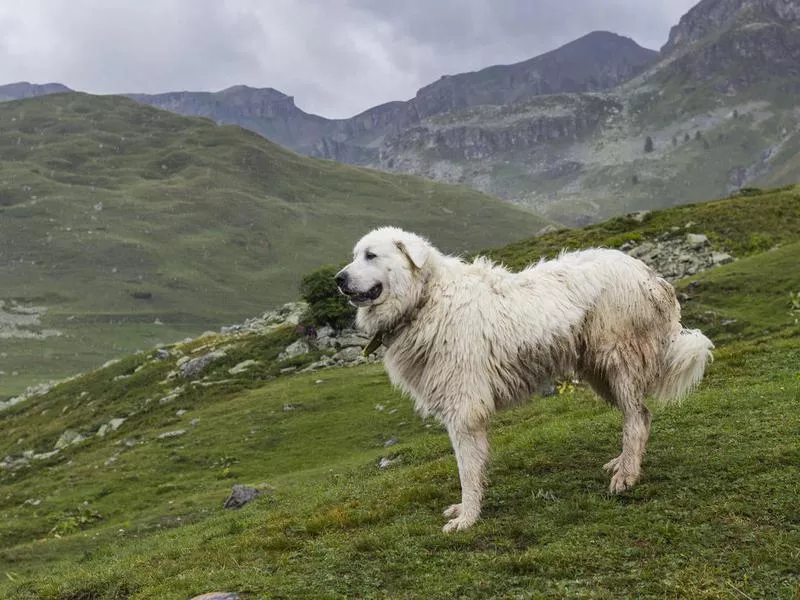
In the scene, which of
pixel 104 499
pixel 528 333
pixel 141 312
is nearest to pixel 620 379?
pixel 528 333

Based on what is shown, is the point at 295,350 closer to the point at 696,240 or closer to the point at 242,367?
the point at 242,367

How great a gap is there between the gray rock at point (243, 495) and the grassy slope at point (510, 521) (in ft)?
3.39

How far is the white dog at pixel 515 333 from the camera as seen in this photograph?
10430 mm

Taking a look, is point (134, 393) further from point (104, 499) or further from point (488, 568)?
point (488, 568)

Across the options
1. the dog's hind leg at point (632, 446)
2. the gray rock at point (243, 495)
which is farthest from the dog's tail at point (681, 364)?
the gray rock at point (243, 495)

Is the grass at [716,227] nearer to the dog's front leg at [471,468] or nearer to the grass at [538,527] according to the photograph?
the grass at [538,527]

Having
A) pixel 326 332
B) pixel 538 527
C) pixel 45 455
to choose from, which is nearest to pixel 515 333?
pixel 538 527

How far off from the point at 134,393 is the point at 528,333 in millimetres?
44842

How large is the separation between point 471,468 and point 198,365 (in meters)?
43.1

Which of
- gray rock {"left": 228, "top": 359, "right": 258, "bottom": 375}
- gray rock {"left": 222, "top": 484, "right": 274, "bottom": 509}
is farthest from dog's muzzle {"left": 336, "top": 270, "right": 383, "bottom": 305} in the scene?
gray rock {"left": 228, "top": 359, "right": 258, "bottom": 375}

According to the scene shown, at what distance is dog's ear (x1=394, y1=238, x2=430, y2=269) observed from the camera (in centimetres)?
1059

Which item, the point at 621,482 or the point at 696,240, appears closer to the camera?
the point at 621,482

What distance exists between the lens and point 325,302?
47.0m

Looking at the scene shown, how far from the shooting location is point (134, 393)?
49.8m
